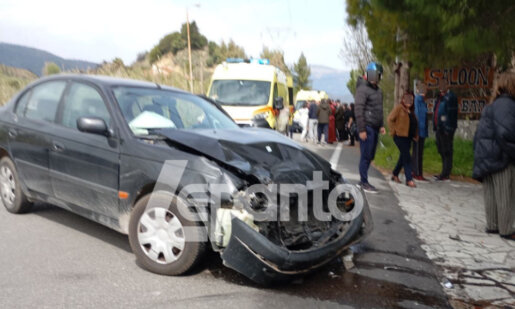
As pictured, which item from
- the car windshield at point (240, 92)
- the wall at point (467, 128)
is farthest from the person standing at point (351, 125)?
the car windshield at point (240, 92)

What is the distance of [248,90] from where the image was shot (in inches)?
502

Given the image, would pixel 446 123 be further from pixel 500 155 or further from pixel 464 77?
pixel 464 77

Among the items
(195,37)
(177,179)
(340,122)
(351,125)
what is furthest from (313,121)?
(195,37)

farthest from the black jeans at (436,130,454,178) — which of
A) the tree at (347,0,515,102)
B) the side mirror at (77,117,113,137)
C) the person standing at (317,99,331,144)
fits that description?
the person standing at (317,99,331,144)

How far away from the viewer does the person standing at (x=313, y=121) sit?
17719mm

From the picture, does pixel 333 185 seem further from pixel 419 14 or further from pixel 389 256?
pixel 419 14

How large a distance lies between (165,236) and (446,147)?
6.91 meters

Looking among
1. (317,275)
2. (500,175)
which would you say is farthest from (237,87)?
(317,275)

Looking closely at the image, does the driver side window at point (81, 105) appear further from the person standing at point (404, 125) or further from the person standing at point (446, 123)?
the person standing at point (446, 123)

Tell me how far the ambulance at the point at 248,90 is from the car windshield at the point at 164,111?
6.87 metres

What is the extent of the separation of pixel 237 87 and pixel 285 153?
29.2 feet

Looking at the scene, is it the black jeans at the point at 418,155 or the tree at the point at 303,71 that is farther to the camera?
the tree at the point at 303,71

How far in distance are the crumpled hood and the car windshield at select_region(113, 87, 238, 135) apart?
22cm

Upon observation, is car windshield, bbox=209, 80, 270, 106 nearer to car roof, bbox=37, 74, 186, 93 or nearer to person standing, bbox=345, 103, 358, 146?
person standing, bbox=345, 103, 358, 146
